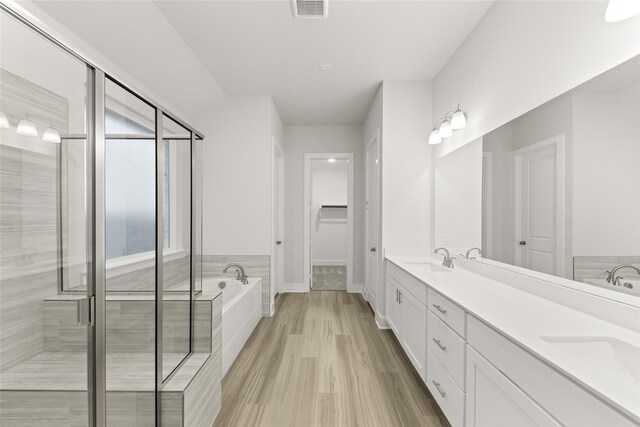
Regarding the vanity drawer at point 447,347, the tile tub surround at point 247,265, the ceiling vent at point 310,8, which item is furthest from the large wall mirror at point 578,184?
the tile tub surround at point 247,265

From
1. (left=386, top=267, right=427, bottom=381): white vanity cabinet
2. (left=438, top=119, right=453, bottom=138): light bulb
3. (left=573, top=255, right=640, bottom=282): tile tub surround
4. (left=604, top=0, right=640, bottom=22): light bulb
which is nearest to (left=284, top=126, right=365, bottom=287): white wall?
(left=386, top=267, right=427, bottom=381): white vanity cabinet

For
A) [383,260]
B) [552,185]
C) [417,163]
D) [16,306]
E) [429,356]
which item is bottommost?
[429,356]

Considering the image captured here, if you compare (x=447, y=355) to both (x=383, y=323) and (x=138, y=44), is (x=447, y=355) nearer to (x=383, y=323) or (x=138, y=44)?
(x=383, y=323)

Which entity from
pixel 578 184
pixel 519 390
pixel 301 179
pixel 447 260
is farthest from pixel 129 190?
pixel 301 179

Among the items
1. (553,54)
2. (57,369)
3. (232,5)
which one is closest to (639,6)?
(553,54)

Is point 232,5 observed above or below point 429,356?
above

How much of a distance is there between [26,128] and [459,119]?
8.66ft

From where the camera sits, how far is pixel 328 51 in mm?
2662

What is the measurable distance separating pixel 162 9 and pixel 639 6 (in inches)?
104

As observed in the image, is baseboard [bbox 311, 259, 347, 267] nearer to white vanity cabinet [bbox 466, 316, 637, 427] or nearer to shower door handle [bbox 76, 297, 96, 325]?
white vanity cabinet [bbox 466, 316, 637, 427]

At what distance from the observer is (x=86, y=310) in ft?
3.27

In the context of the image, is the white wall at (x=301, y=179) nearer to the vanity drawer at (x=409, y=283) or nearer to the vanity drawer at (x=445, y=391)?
the vanity drawer at (x=409, y=283)

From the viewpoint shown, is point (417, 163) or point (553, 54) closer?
point (553, 54)

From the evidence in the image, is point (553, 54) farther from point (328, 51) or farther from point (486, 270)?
point (328, 51)
